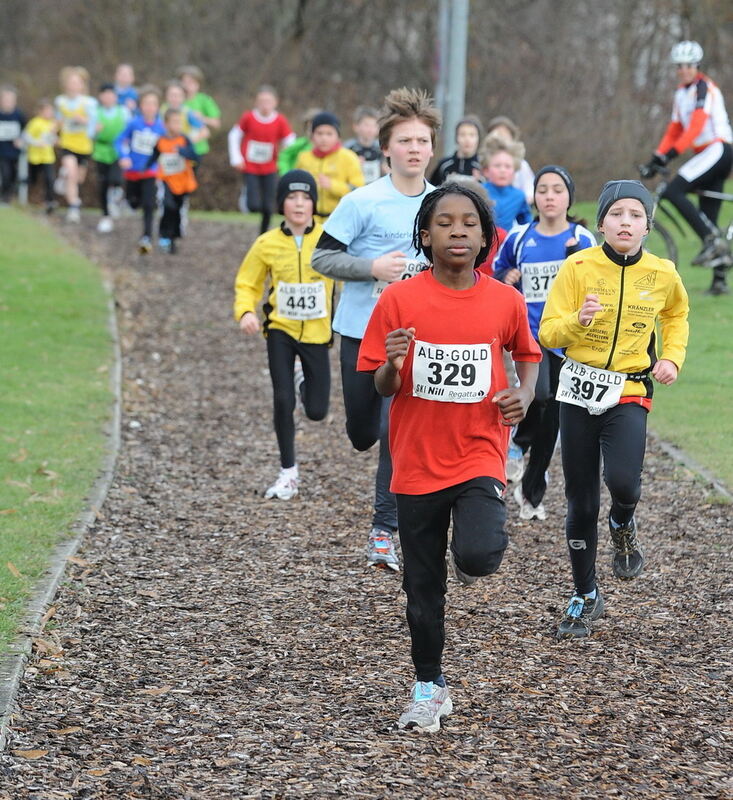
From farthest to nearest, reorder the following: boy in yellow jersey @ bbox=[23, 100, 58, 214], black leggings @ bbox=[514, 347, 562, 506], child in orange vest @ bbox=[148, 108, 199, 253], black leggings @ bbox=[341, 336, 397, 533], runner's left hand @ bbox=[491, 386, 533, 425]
Answer: 1. boy in yellow jersey @ bbox=[23, 100, 58, 214]
2. child in orange vest @ bbox=[148, 108, 199, 253]
3. black leggings @ bbox=[514, 347, 562, 506]
4. black leggings @ bbox=[341, 336, 397, 533]
5. runner's left hand @ bbox=[491, 386, 533, 425]

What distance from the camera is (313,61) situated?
1519 inches

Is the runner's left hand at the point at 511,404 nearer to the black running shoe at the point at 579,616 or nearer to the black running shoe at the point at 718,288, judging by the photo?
the black running shoe at the point at 579,616

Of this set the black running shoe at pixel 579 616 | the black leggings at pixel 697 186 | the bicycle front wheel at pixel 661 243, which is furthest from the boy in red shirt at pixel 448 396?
the black leggings at pixel 697 186

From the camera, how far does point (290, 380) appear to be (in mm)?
8227

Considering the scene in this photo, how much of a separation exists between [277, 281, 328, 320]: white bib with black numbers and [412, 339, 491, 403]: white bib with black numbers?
3.46 metres

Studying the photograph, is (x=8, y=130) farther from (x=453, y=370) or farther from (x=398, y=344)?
(x=398, y=344)

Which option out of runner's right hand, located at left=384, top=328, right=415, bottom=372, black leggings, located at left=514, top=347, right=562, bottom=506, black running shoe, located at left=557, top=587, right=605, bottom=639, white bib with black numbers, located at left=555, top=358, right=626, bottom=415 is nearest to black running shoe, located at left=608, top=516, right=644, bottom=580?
black running shoe, located at left=557, top=587, right=605, bottom=639

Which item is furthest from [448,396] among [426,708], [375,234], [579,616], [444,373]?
[375,234]

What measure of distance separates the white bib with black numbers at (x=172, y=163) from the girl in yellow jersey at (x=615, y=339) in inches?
521

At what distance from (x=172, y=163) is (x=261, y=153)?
1.31m

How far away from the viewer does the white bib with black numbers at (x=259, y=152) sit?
17641 millimetres

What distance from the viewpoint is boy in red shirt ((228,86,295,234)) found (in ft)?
58.0

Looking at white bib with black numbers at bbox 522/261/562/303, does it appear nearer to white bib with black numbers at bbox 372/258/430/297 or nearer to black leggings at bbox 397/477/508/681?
white bib with black numbers at bbox 372/258/430/297

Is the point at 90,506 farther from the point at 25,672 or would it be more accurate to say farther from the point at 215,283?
the point at 215,283
